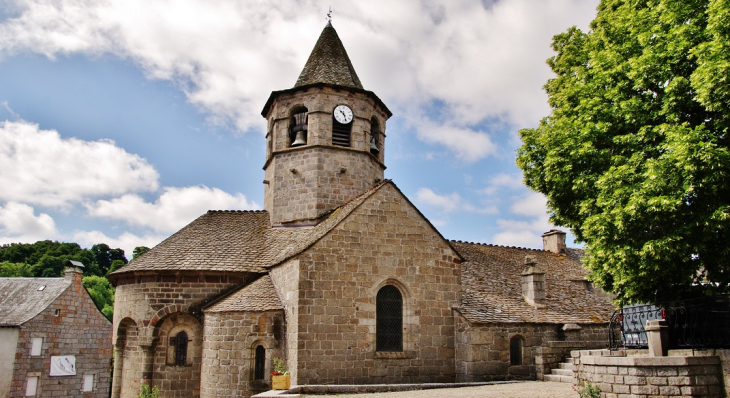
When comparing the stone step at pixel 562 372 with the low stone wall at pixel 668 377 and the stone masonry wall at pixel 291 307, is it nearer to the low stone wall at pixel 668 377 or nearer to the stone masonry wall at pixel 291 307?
the low stone wall at pixel 668 377

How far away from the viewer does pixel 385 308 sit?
16.4 meters

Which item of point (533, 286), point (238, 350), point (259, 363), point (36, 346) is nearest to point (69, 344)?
point (36, 346)

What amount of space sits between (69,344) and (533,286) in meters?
22.5

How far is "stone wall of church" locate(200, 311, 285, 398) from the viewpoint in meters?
15.7

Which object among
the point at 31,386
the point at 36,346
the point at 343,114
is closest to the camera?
the point at 343,114

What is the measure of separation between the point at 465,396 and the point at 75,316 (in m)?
23.1

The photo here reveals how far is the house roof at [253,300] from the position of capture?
53.2 ft

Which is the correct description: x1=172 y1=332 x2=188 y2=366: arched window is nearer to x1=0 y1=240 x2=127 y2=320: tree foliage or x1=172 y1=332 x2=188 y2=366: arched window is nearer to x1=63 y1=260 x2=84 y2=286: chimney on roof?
x1=63 y1=260 x2=84 y2=286: chimney on roof

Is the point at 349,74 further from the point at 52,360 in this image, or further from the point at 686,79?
the point at 52,360

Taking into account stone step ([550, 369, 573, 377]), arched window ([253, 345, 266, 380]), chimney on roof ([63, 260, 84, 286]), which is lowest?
stone step ([550, 369, 573, 377])

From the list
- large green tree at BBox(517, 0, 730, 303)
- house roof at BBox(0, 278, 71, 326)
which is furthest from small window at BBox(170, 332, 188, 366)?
house roof at BBox(0, 278, 71, 326)

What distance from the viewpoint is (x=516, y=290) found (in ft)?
72.0

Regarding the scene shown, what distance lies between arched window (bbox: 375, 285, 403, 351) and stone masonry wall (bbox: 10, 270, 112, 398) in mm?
18413

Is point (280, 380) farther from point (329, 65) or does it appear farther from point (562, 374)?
point (329, 65)
